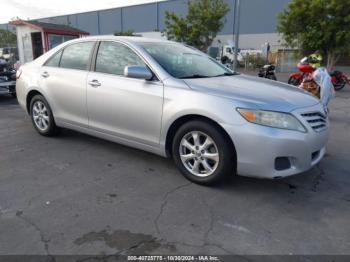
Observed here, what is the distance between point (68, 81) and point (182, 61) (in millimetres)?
1642

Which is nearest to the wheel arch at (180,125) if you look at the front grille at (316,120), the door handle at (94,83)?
the front grille at (316,120)

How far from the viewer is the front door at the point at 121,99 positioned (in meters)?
3.59

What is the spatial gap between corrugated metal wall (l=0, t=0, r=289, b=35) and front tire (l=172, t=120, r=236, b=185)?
3054 centimetres

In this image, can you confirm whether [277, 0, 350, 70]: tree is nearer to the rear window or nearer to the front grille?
the front grille

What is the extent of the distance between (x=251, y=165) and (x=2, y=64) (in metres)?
8.82

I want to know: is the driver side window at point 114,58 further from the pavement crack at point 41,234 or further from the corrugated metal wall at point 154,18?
the corrugated metal wall at point 154,18

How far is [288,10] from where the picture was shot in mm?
16375

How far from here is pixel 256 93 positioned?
3.31m

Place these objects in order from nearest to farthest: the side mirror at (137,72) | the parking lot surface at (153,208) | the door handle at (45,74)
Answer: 1. the parking lot surface at (153,208)
2. the side mirror at (137,72)
3. the door handle at (45,74)

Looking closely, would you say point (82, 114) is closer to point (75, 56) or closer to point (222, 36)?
point (75, 56)

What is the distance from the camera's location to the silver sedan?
3037 mm

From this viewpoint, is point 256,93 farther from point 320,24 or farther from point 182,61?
point 320,24

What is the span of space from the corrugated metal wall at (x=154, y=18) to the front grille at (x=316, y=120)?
30442mm


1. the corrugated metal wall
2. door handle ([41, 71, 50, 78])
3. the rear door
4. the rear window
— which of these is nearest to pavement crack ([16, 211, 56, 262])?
the rear door
